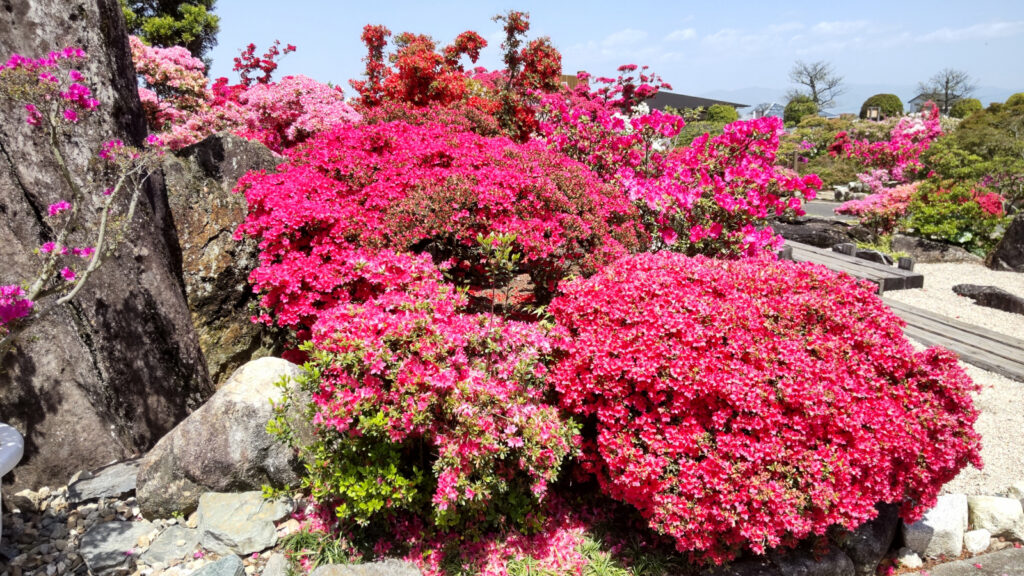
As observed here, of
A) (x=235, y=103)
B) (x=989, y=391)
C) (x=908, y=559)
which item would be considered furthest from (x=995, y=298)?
(x=235, y=103)

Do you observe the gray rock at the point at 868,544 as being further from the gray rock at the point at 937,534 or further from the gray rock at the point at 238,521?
the gray rock at the point at 238,521

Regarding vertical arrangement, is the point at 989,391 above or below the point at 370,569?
below

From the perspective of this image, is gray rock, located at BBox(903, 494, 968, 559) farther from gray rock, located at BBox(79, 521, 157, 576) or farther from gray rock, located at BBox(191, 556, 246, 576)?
gray rock, located at BBox(79, 521, 157, 576)

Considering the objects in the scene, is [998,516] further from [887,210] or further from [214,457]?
[887,210]

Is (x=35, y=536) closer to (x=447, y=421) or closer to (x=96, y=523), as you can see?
(x=96, y=523)

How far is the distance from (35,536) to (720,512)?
3.75 m

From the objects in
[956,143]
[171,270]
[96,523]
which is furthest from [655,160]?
[956,143]

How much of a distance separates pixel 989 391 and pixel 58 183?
8.13 meters

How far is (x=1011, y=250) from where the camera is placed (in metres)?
9.34

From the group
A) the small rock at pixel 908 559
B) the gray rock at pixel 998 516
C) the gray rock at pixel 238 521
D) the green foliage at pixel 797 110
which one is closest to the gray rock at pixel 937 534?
the small rock at pixel 908 559

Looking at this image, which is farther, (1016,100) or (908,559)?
(1016,100)

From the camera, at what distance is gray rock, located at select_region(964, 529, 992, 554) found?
3.60m

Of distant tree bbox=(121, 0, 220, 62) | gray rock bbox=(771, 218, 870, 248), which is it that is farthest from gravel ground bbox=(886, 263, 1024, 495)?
distant tree bbox=(121, 0, 220, 62)

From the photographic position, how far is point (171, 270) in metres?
4.12
